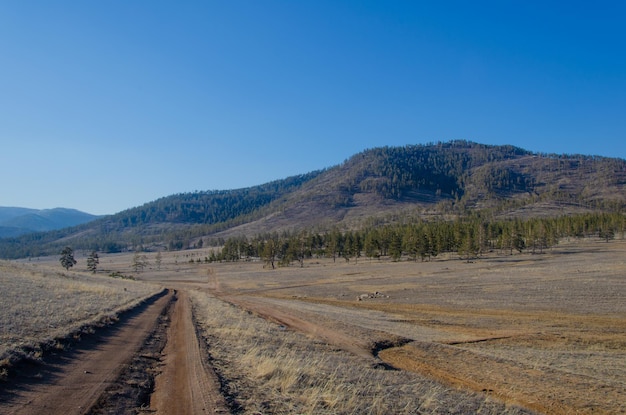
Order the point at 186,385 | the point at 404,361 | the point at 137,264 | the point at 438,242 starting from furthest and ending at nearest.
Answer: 1. the point at 137,264
2. the point at 438,242
3. the point at 404,361
4. the point at 186,385

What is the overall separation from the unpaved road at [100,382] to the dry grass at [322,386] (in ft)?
2.45

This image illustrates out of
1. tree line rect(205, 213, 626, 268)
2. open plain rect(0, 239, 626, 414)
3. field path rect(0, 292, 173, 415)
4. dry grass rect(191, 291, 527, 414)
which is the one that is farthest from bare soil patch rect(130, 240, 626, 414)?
tree line rect(205, 213, 626, 268)

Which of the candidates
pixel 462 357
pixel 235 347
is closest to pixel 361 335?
pixel 462 357

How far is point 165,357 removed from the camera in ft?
47.2

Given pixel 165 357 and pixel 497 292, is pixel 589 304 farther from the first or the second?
pixel 165 357

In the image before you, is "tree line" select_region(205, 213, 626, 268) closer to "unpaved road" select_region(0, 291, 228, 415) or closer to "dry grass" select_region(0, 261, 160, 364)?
"dry grass" select_region(0, 261, 160, 364)

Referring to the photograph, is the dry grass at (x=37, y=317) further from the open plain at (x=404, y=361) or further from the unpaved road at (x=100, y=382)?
the open plain at (x=404, y=361)

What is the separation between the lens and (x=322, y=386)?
10594 millimetres

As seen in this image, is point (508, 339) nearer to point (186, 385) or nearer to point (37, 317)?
point (186, 385)

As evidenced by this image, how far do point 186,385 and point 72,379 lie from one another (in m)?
3.15

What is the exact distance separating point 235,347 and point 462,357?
10033mm

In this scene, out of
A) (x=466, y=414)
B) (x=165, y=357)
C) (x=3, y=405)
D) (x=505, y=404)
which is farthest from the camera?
(x=165, y=357)

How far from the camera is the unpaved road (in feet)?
27.6

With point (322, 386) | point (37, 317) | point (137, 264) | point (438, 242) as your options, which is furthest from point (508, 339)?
point (137, 264)
